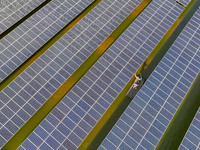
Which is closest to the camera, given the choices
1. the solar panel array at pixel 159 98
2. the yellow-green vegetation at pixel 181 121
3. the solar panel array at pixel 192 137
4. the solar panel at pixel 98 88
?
→ the solar panel at pixel 98 88

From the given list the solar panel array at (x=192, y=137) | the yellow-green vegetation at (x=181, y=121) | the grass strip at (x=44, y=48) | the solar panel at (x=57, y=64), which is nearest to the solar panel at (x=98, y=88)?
the solar panel at (x=57, y=64)

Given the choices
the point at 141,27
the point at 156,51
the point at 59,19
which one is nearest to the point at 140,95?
the point at 156,51

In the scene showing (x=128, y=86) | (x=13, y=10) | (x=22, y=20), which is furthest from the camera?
(x=22, y=20)

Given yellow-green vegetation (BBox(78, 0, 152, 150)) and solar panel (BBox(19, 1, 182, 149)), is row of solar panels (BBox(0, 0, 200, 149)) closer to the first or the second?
solar panel (BBox(19, 1, 182, 149))

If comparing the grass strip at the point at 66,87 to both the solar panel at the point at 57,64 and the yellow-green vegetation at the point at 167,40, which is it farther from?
the yellow-green vegetation at the point at 167,40

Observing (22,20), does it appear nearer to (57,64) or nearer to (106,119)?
(57,64)

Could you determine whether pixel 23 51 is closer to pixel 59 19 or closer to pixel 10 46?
pixel 10 46

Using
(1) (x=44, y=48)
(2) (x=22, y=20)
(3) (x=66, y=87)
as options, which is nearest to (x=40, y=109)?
(3) (x=66, y=87)

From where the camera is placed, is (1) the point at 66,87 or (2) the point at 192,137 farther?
(1) the point at 66,87
